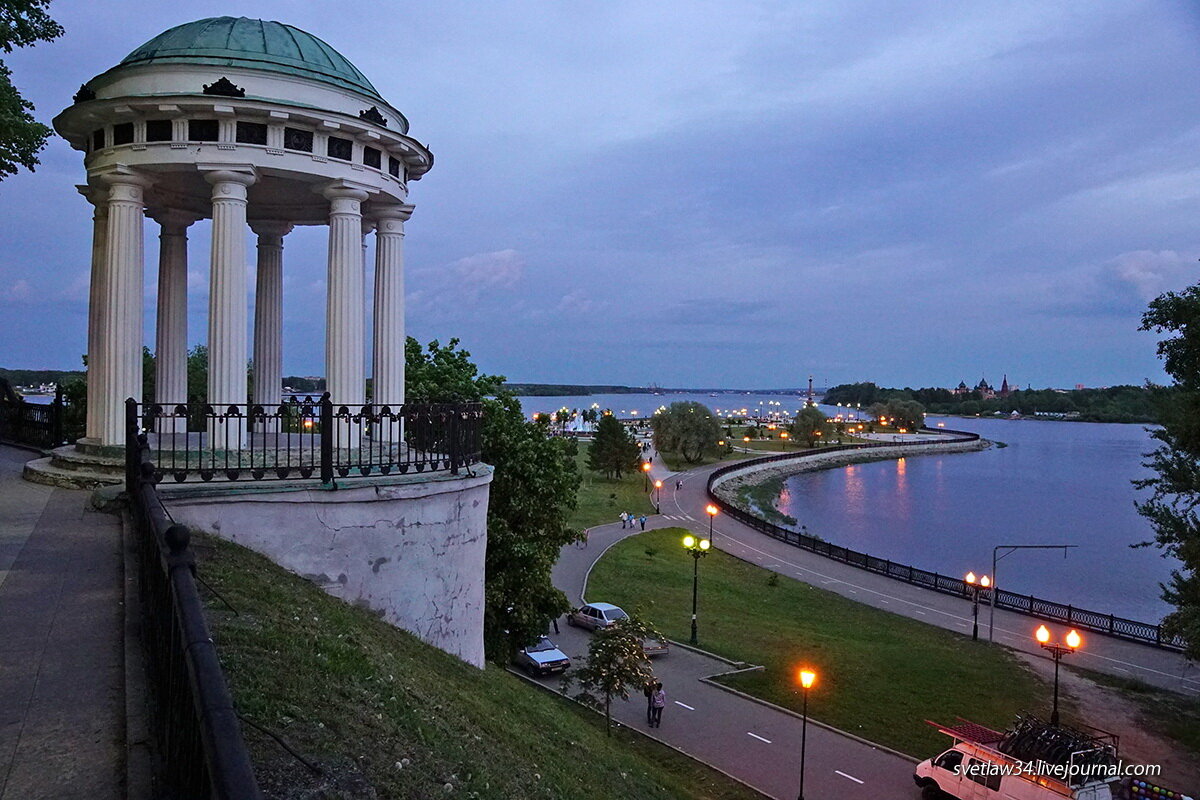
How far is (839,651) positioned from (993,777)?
10370 mm

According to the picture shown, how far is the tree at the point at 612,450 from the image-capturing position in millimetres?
71438

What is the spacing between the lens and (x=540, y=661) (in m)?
21.9

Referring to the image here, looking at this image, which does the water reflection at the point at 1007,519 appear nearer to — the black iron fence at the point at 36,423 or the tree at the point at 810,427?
the tree at the point at 810,427

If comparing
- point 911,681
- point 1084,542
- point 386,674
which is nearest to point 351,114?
point 386,674

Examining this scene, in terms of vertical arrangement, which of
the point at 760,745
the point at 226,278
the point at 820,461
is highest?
the point at 226,278

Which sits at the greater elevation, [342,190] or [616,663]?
[342,190]

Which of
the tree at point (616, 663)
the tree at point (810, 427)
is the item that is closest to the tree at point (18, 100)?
the tree at point (616, 663)

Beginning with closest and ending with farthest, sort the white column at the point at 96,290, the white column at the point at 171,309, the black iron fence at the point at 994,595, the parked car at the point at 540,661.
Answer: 1. the white column at the point at 96,290
2. the white column at the point at 171,309
3. the parked car at the point at 540,661
4. the black iron fence at the point at 994,595

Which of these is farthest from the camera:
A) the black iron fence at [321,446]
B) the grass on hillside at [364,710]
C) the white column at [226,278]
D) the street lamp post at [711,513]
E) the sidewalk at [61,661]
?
the street lamp post at [711,513]

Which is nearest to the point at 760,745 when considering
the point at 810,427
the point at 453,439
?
the point at 453,439

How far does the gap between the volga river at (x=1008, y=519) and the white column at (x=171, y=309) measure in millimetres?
40392

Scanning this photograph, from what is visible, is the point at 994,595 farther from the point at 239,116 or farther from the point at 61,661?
the point at 61,661

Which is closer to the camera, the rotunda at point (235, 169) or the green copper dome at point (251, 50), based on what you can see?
the rotunda at point (235, 169)

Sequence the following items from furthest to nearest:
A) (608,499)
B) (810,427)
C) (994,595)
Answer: (810,427), (608,499), (994,595)
